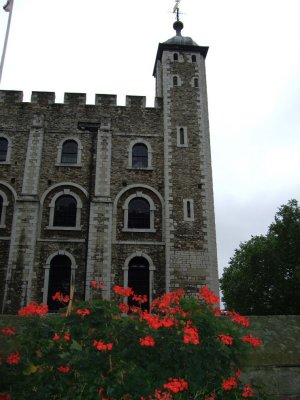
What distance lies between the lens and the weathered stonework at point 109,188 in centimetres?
1758

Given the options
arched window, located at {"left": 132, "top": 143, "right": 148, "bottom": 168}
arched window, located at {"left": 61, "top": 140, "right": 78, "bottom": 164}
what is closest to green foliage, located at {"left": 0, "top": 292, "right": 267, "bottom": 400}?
arched window, located at {"left": 132, "top": 143, "right": 148, "bottom": 168}

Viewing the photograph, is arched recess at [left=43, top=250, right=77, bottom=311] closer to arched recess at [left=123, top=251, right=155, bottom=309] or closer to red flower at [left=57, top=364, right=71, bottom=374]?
arched recess at [left=123, top=251, right=155, bottom=309]

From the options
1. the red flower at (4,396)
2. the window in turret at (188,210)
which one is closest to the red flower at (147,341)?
the red flower at (4,396)

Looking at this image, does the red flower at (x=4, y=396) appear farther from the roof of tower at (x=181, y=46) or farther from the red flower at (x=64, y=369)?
the roof of tower at (x=181, y=46)

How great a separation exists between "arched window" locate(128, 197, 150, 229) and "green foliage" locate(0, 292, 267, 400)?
46.4 ft

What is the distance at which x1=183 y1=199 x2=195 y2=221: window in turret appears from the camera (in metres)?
18.9

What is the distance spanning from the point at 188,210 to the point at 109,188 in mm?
4272

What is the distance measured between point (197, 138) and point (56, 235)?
9.31m

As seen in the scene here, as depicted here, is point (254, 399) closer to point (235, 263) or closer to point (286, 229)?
point (286, 229)

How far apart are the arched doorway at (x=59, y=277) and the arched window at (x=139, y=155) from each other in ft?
20.9

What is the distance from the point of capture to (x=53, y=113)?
21266mm

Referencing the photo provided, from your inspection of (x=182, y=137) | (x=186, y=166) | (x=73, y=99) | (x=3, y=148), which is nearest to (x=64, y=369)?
(x=186, y=166)

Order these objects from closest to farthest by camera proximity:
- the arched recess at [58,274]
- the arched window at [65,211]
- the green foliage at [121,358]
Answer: the green foliage at [121,358] < the arched recess at [58,274] < the arched window at [65,211]

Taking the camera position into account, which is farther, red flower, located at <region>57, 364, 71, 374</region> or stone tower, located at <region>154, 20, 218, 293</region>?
stone tower, located at <region>154, 20, 218, 293</region>
